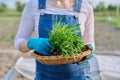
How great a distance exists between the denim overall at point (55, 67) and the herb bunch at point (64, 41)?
0.15 meters

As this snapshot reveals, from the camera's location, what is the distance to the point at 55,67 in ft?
5.55

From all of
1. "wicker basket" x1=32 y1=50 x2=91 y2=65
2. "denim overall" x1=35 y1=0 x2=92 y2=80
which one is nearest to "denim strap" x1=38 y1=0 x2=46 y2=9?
"denim overall" x1=35 y1=0 x2=92 y2=80

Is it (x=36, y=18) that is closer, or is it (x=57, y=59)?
(x=57, y=59)

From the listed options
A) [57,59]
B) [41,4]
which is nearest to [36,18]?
[41,4]

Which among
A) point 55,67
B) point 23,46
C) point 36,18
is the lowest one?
point 55,67

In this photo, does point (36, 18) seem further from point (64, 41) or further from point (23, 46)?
point (64, 41)

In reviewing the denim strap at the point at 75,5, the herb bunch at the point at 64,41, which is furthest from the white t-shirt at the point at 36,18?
the herb bunch at the point at 64,41

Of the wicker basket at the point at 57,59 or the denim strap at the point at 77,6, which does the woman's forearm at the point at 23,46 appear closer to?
the wicker basket at the point at 57,59

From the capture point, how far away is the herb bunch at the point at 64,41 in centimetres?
149

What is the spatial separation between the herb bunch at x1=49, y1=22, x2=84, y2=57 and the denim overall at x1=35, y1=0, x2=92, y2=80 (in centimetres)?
15

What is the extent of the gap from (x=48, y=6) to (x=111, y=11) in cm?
2647

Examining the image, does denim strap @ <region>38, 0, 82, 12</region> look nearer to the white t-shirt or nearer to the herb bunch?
the white t-shirt

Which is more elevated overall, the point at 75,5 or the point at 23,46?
the point at 75,5

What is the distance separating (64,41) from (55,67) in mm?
229
